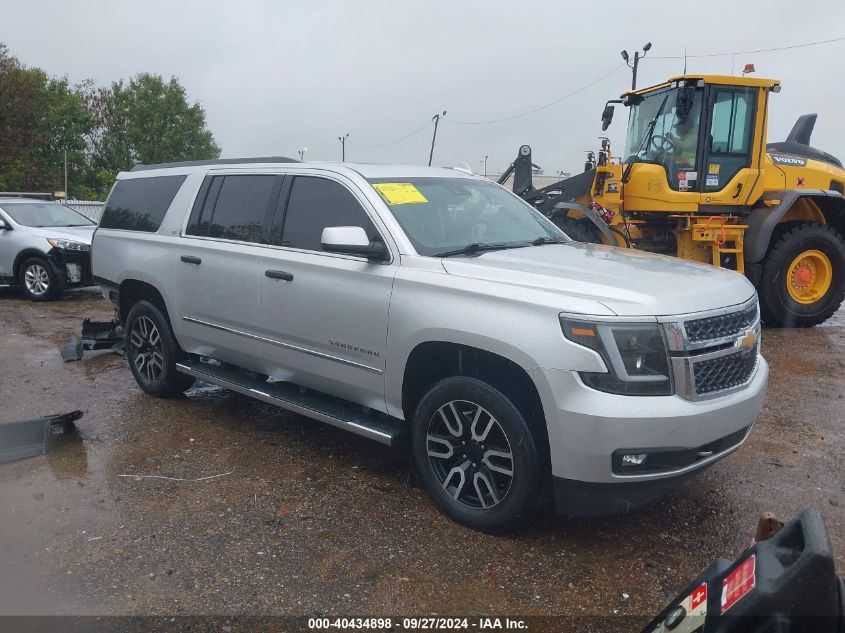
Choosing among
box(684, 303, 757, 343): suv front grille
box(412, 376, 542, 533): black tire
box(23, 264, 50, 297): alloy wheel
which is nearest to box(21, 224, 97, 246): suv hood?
box(23, 264, 50, 297): alloy wheel

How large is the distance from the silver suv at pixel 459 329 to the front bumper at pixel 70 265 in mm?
6659

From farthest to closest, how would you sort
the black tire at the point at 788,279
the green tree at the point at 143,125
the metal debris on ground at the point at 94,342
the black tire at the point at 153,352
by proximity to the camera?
the green tree at the point at 143,125 → the black tire at the point at 788,279 → the metal debris on ground at the point at 94,342 → the black tire at the point at 153,352

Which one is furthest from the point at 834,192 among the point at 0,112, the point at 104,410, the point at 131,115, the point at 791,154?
the point at 131,115

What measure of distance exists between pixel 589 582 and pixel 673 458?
681 millimetres

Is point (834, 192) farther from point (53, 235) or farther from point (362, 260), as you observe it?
point (53, 235)

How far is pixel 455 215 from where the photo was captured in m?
4.37

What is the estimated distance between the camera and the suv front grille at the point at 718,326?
10.3 ft

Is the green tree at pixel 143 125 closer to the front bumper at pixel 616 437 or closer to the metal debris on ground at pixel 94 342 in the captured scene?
the metal debris on ground at pixel 94 342

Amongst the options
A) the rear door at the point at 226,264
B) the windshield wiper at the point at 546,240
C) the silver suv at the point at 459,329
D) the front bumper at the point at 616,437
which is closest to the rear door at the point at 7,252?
the silver suv at the point at 459,329

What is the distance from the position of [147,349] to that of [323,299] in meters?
2.41

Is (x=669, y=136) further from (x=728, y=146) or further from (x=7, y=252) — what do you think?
(x=7, y=252)

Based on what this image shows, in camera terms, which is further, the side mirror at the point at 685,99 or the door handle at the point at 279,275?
the side mirror at the point at 685,99

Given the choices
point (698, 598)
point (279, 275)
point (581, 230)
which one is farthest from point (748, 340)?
point (581, 230)

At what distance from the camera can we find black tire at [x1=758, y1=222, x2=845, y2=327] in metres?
9.09
